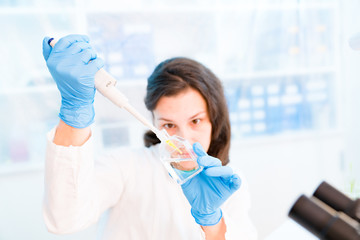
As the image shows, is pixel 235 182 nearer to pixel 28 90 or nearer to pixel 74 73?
pixel 74 73

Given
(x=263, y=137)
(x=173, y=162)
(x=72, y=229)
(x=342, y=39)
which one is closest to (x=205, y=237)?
(x=173, y=162)

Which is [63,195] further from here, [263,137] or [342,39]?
[342,39]

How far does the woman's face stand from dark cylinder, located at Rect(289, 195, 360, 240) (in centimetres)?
67

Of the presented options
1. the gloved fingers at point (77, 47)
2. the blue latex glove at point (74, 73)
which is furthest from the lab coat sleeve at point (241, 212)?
the gloved fingers at point (77, 47)

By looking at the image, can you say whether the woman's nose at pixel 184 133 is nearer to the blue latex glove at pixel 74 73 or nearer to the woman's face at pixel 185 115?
the woman's face at pixel 185 115

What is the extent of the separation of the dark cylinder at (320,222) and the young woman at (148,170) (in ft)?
1.21

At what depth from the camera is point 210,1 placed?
2002 mm

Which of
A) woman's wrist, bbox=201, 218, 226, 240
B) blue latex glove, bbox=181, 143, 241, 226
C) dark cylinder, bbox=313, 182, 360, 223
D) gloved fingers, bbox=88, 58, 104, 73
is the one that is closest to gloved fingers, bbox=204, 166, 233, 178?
blue latex glove, bbox=181, 143, 241, 226

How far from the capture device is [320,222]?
48 centimetres

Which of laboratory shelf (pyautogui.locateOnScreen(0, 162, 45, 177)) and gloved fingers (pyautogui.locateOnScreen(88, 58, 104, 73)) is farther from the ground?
gloved fingers (pyautogui.locateOnScreen(88, 58, 104, 73))

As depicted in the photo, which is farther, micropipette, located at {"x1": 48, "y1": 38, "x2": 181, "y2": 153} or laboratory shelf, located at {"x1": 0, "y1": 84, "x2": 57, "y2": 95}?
laboratory shelf, located at {"x1": 0, "y1": 84, "x2": 57, "y2": 95}

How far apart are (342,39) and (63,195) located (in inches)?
88.7

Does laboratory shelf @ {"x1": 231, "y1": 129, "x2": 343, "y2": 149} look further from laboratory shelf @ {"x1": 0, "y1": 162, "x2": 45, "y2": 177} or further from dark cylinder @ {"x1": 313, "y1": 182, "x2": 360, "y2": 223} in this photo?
dark cylinder @ {"x1": 313, "y1": 182, "x2": 360, "y2": 223}

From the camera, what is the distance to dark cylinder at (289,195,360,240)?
0.48m
